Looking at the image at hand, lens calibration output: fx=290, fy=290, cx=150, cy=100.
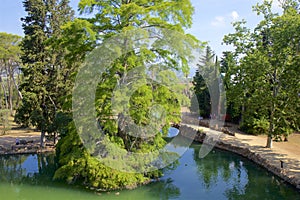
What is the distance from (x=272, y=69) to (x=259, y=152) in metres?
4.91

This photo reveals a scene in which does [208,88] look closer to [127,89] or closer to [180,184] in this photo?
[180,184]

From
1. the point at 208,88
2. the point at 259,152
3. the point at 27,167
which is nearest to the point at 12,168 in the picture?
the point at 27,167

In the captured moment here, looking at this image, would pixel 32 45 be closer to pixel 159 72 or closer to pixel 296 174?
pixel 159 72

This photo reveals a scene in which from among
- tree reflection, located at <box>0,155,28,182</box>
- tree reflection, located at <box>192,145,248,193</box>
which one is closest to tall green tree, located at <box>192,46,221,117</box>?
tree reflection, located at <box>192,145,248,193</box>

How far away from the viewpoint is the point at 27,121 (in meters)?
17.3

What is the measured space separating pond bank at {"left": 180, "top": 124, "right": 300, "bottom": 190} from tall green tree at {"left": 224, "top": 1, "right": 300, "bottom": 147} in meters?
1.25

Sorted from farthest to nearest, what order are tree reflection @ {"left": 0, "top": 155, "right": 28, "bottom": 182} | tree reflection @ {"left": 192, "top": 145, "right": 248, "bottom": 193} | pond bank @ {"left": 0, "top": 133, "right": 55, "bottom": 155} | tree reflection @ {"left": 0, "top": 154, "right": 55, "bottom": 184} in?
pond bank @ {"left": 0, "top": 133, "right": 55, "bottom": 155} < tree reflection @ {"left": 0, "top": 155, "right": 28, "bottom": 182} < tree reflection @ {"left": 0, "top": 154, "right": 55, "bottom": 184} < tree reflection @ {"left": 192, "top": 145, "right": 248, "bottom": 193}

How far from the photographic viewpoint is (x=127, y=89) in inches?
422

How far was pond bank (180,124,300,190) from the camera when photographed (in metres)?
12.8

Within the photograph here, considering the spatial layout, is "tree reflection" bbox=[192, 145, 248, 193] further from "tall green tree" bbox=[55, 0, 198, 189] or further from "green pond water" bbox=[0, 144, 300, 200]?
"tall green tree" bbox=[55, 0, 198, 189]

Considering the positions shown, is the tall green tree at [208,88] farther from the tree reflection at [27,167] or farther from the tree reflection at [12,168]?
the tree reflection at [12,168]

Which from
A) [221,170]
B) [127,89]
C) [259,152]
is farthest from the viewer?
[259,152]

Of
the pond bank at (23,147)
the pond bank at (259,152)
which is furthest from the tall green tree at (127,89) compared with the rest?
the pond bank at (23,147)

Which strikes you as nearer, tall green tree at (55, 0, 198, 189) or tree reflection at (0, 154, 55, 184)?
tall green tree at (55, 0, 198, 189)
